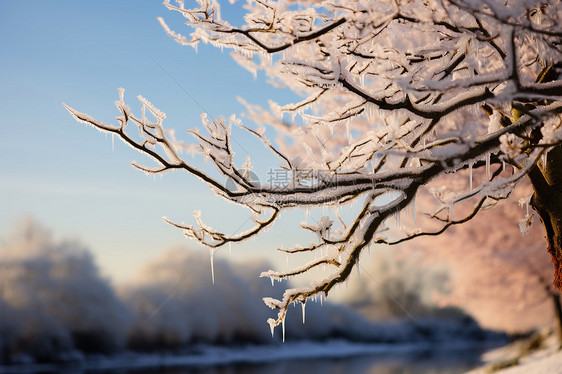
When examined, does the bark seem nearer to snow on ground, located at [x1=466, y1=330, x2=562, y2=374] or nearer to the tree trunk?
snow on ground, located at [x1=466, y1=330, x2=562, y2=374]

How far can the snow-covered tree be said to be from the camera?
9.71ft

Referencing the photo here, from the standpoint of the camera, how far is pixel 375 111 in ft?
11.3

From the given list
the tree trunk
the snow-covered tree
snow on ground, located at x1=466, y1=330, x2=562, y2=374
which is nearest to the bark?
the snow-covered tree

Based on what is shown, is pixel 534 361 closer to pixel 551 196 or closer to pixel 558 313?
pixel 558 313

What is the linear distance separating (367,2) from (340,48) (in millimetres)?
641

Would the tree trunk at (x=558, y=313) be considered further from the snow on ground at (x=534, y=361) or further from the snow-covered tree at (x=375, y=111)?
the snow-covered tree at (x=375, y=111)

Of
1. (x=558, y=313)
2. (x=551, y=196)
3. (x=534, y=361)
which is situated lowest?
(x=534, y=361)

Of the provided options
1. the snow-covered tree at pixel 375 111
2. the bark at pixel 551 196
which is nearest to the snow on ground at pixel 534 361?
the bark at pixel 551 196

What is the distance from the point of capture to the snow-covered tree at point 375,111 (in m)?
2.96

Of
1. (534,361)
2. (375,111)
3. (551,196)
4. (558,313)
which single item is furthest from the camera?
(558,313)

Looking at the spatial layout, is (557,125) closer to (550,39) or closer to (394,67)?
(550,39)

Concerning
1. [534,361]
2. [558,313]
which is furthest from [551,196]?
[558,313]

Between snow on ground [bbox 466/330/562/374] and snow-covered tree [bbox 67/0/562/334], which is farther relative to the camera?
snow on ground [bbox 466/330/562/374]

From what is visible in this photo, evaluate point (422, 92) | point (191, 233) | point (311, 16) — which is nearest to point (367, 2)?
point (311, 16)
